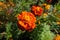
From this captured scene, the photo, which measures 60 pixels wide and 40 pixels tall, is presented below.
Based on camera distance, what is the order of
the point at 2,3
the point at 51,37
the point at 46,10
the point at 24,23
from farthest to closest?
the point at 46,10
the point at 2,3
the point at 51,37
the point at 24,23

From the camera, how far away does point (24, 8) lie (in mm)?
1729

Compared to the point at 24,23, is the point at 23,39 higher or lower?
lower

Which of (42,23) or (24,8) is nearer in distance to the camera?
(42,23)

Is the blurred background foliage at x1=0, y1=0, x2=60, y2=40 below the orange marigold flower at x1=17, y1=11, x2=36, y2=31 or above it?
below

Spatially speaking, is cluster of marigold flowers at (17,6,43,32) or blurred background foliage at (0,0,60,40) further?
blurred background foliage at (0,0,60,40)

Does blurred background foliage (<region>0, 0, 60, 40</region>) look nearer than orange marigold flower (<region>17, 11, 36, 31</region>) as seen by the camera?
No

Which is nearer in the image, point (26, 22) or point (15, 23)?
point (26, 22)

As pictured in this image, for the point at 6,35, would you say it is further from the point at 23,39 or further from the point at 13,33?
the point at 23,39

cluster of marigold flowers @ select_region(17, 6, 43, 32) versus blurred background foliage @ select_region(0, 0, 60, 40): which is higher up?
cluster of marigold flowers @ select_region(17, 6, 43, 32)

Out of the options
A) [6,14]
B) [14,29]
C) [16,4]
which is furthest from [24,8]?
[14,29]

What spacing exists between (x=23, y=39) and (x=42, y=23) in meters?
0.18

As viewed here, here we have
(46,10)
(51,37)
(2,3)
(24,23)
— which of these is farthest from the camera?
(46,10)

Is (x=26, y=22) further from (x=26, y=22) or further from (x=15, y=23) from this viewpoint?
(x=15, y=23)

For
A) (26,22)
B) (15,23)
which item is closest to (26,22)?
(26,22)
